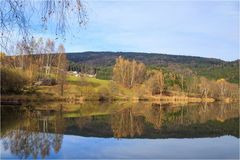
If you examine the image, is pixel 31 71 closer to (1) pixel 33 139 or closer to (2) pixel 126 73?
(1) pixel 33 139

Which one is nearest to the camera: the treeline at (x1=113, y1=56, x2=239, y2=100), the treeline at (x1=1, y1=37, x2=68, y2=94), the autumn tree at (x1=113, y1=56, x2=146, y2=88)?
the treeline at (x1=1, y1=37, x2=68, y2=94)

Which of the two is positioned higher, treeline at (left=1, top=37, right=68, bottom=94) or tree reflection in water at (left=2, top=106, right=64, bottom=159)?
treeline at (left=1, top=37, right=68, bottom=94)

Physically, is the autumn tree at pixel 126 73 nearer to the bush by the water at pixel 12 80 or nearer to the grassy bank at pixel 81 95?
the grassy bank at pixel 81 95

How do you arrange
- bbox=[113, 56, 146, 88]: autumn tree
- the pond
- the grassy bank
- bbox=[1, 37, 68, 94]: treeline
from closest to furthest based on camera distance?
the pond → bbox=[1, 37, 68, 94]: treeline → the grassy bank → bbox=[113, 56, 146, 88]: autumn tree

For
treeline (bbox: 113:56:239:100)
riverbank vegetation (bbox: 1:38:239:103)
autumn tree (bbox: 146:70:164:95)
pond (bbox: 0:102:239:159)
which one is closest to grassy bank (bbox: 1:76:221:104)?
riverbank vegetation (bbox: 1:38:239:103)

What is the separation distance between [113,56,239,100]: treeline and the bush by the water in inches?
1341

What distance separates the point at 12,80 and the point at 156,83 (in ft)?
137

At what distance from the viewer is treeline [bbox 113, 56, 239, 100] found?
82.8 m

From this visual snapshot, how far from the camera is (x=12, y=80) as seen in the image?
45219 millimetres

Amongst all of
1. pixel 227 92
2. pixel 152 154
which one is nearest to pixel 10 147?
pixel 152 154

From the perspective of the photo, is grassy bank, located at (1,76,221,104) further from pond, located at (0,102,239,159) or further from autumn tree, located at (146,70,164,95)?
pond, located at (0,102,239,159)

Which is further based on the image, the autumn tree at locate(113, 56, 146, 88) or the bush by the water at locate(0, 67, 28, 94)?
the autumn tree at locate(113, 56, 146, 88)

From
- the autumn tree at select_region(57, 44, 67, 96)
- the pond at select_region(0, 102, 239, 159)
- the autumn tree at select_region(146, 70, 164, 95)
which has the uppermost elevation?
the autumn tree at select_region(57, 44, 67, 96)

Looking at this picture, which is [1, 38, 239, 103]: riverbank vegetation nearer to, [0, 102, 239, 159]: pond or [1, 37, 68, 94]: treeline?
[1, 37, 68, 94]: treeline
